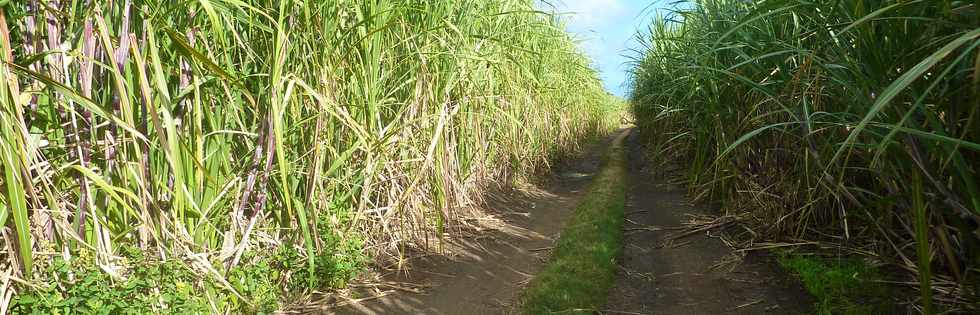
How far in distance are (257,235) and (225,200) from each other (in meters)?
0.33

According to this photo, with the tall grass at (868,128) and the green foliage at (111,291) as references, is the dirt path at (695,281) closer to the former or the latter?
the tall grass at (868,128)

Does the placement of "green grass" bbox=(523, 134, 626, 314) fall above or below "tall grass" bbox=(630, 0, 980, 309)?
below

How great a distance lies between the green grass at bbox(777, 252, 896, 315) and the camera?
2881 mm

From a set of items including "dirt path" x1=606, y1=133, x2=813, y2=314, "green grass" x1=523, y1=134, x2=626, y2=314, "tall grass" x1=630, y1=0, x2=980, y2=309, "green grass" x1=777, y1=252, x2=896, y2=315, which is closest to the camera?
"tall grass" x1=630, y1=0, x2=980, y2=309

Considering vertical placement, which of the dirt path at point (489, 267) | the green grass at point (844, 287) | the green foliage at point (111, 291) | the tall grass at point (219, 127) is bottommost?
the dirt path at point (489, 267)

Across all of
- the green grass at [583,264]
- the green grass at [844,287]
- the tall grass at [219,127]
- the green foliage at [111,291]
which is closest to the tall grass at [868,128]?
the green grass at [844,287]

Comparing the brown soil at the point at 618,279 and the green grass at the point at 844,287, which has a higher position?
the green grass at the point at 844,287

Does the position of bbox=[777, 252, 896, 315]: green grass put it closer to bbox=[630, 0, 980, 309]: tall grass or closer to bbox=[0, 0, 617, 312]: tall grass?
bbox=[630, 0, 980, 309]: tall grass

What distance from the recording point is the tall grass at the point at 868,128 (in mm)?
2098

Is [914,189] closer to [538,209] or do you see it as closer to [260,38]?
[260,38]

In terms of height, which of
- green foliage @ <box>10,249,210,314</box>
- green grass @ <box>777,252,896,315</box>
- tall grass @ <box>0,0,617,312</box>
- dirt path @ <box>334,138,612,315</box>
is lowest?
dirt path @ <box>334,138,612,315</box>

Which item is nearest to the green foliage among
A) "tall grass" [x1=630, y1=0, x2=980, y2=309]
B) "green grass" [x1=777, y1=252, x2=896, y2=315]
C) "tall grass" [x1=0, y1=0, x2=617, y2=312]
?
"tall grass" [x1=0, y1=0, x2=617, y2=312]

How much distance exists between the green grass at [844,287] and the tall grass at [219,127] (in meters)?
2.04

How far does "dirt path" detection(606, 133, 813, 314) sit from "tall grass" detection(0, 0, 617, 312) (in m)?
1.30
